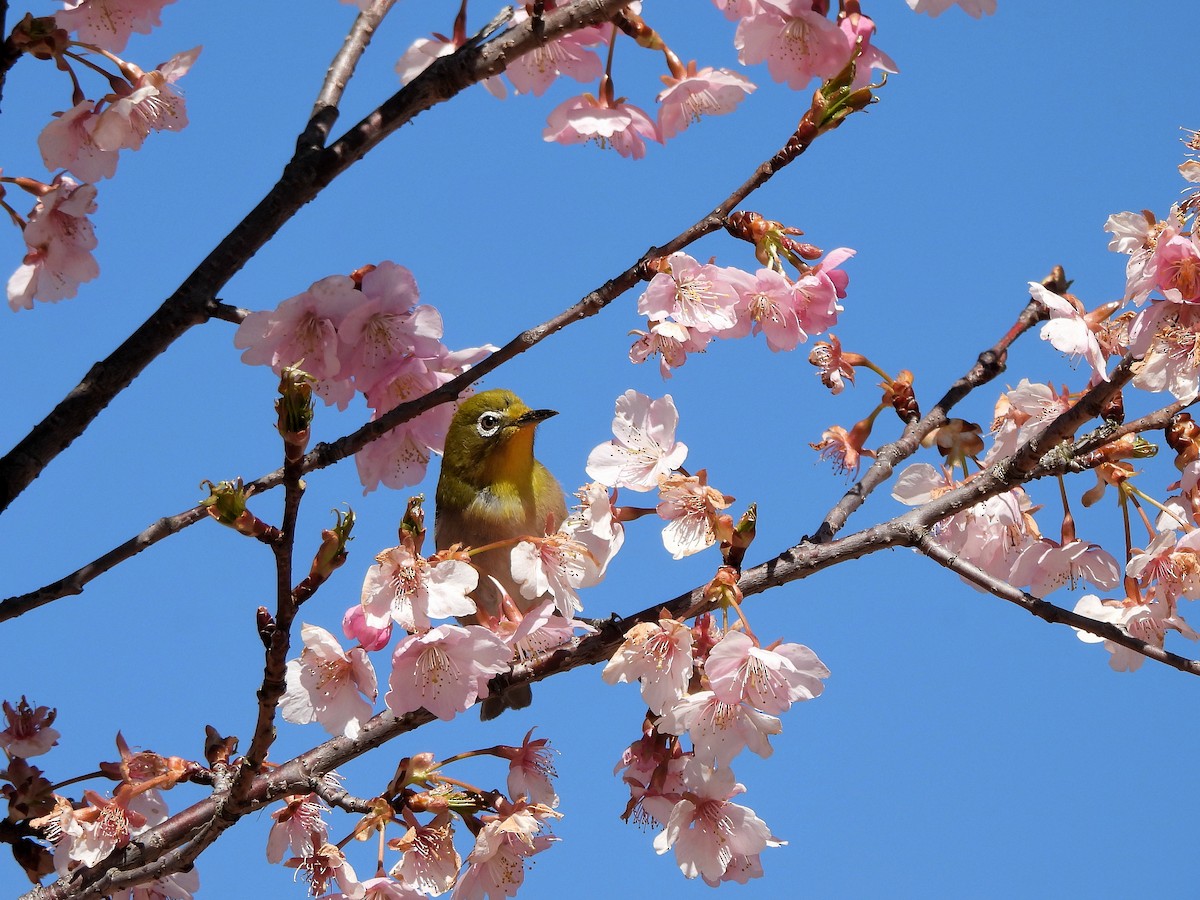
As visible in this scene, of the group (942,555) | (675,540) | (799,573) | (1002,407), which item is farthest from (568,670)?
(1002,407)

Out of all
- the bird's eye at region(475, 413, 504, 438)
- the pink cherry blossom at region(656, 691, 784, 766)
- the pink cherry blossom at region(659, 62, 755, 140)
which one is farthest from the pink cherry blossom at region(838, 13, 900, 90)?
the bird's eye at region(475, 413, 504, 438)

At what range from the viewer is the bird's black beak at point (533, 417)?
5.52 meters

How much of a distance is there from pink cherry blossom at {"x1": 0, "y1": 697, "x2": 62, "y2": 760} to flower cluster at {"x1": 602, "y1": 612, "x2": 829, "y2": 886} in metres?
2.11

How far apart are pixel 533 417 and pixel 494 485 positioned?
0.49m

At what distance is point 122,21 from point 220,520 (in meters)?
2.20

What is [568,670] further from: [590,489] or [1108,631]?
[1108,631]

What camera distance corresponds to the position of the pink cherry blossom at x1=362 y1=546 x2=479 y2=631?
111 inches

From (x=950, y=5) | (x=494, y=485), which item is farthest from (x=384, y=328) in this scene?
(x=494, y=485)

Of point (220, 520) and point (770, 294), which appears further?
point (770, 294)

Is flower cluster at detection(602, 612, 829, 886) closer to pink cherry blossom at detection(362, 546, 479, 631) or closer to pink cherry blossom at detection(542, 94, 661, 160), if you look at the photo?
pink cherry blossom at detection(362, 546, 479, 631)

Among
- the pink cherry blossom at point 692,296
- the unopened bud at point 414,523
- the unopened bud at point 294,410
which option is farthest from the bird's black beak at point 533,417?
the unopened bud at point 294,410

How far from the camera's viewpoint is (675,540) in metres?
3.12

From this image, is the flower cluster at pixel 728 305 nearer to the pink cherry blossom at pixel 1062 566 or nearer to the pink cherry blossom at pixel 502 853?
the pink cherry blossom at pixel 1062 566

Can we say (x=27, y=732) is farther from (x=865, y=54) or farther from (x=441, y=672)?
(x=865, y=54)
